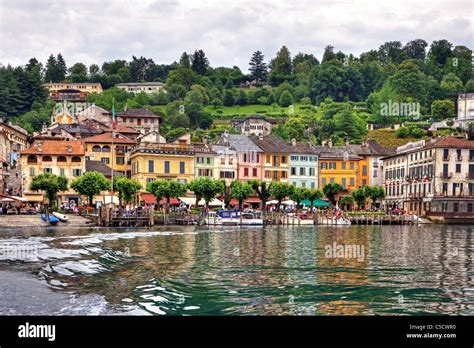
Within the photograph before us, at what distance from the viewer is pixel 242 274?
91.3ft

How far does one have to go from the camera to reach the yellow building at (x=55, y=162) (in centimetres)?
8894

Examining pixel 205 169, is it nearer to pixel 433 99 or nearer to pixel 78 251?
pixel 78 251

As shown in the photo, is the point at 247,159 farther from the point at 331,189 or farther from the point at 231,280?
the point at 231,280

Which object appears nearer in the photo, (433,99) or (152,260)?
(152,260)

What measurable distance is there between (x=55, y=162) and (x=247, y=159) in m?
28.7

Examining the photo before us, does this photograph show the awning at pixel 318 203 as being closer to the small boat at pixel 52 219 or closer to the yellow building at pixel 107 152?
the yellow building at pixel 107 152

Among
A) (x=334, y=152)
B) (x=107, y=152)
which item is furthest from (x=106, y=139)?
(x=334, y=152)

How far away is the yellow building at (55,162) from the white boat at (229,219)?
21.0m

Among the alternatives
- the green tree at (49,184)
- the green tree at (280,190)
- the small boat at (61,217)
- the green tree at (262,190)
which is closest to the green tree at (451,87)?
the green tree at (262,190)

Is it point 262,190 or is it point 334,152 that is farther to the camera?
point 334,152

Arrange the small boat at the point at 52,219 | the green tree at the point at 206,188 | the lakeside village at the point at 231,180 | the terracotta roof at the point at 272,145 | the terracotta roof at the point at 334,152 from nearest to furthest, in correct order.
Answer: the small boat at the point at 52,219
the lakeside village at the point at 231,180
the green tree at the point at 206,188
the terracotta roof at the point at 272,145
the terracotta roof at the point at 334,152

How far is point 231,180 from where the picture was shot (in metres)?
99.2
